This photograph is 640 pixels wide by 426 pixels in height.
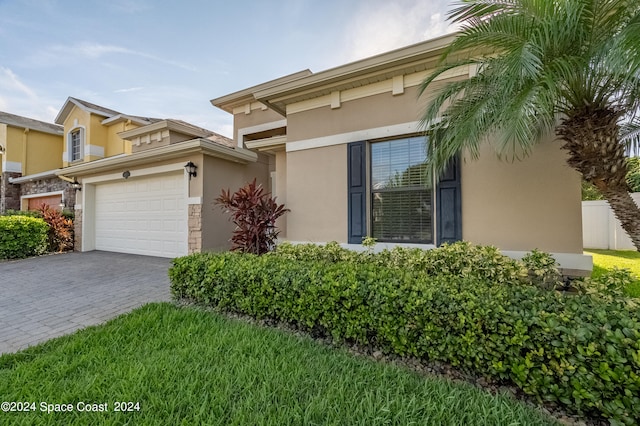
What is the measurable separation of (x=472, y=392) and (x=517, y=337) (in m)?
0.59

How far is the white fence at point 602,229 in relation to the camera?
29.3 feet

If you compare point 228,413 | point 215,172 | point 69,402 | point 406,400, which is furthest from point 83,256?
point 406,400

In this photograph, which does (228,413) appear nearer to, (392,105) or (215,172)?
(392,105)

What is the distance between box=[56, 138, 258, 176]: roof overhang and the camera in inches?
288

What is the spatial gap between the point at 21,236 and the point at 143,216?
13.6ft

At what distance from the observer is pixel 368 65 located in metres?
5.10

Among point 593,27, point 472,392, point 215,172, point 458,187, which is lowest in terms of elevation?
point 472,392

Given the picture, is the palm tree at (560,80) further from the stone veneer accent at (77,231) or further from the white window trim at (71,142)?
the white window trim at (71,142)

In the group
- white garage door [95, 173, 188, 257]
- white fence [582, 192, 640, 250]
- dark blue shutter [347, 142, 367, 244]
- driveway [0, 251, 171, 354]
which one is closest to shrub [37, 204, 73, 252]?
white garage door [95, 173, 188, 257]

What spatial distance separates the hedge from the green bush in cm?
955

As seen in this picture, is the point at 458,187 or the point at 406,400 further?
the point at 458,187

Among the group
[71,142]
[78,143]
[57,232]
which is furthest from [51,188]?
[57,232]

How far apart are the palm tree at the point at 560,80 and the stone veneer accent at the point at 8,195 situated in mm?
20525

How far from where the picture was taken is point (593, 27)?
2975 mm
